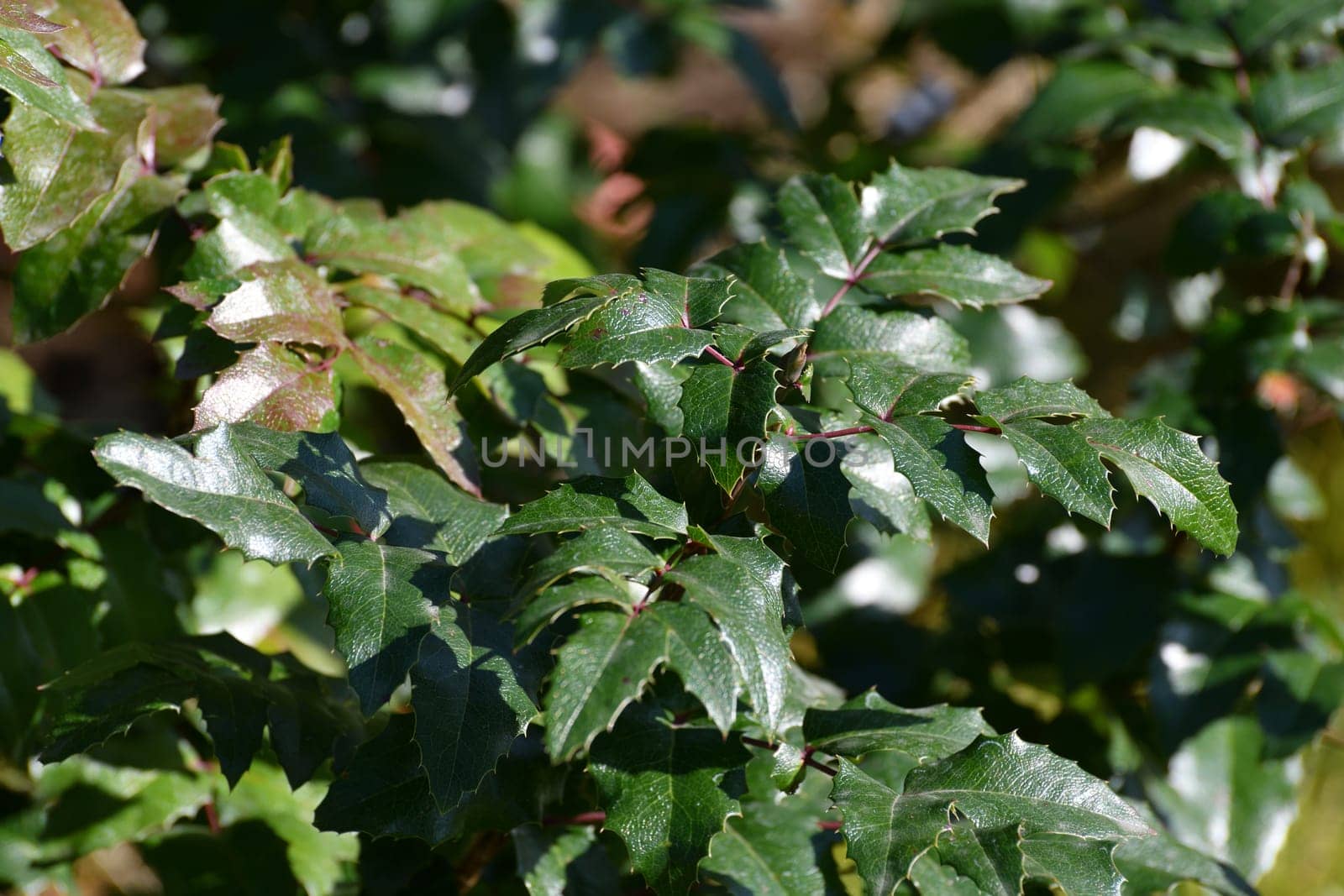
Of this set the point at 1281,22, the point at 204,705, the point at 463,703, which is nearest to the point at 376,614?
the point at 463,703

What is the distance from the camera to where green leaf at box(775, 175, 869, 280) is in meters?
0.86

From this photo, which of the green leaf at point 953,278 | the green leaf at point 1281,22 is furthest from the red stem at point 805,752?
the green leaf at point 1281,22

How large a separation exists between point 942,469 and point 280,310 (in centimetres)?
48

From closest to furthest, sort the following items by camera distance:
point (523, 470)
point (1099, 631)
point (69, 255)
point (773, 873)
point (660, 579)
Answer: point (660, 579) < point (773, 873) < point (69, 255) < point (523, 470) < point (1099, 631)

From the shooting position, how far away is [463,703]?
0.66 meters

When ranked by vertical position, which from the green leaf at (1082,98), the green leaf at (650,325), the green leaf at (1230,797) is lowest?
the green leaf at (1230,797)

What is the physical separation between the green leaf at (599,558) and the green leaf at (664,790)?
0.13 m

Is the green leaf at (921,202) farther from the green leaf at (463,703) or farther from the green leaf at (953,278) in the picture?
the green leaf at (463,703)

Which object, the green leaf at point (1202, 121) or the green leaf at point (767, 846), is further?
the green leaf at point (1202, 121)

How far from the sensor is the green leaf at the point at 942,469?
2.09ft

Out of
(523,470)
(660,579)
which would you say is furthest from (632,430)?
(660,579)

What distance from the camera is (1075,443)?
0.66 m

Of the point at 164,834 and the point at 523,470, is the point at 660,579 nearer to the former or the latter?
the point at 523,470

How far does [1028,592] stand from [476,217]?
0.77 m
